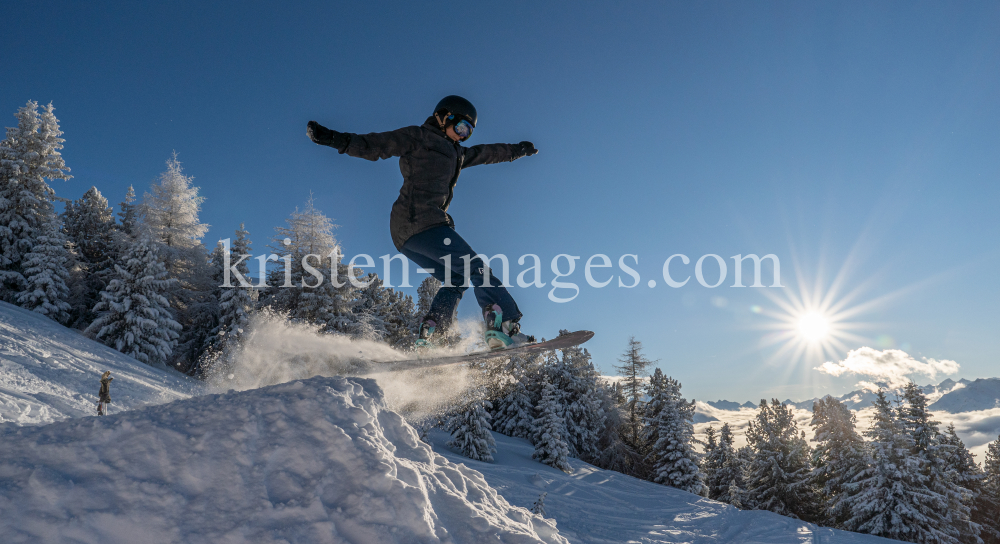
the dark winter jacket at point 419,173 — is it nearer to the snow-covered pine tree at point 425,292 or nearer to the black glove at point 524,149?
the black glove at point 524,149

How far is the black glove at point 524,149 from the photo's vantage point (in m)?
5.33

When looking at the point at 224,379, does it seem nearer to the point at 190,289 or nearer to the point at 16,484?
the point at 190,289

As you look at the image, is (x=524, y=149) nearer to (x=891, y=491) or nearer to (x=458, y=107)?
(x=458, y=107)

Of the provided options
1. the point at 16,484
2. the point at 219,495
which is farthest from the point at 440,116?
the point at 16,484

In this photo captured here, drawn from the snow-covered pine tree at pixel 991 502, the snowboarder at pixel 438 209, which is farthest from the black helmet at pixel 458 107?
the snow-covered pine tree at pixel 991 502

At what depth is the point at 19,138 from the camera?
76.9 feet

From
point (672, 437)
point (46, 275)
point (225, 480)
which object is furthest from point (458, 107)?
point (46, 275)

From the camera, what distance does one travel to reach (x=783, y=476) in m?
25.2

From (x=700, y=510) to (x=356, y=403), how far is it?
1598 centimetres

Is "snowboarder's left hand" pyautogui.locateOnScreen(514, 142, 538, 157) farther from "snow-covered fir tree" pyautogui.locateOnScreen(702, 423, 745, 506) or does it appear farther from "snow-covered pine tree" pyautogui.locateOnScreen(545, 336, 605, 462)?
"snow-covered fir tree" pyautogui.locateOnScreen(702, 423, 745, 506)

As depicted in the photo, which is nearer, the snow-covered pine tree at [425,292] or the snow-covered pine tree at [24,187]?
the snow-covered pine tree at [24,187]

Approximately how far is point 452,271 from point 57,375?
47.7 ft

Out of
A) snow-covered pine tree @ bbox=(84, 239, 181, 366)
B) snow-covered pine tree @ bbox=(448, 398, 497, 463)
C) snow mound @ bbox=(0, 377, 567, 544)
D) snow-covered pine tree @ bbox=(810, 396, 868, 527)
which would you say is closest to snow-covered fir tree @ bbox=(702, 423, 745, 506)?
snow-covered pine tree @ bbox=(810, 396, 868, 527)

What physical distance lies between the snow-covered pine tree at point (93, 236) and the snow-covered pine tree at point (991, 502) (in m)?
48.9
